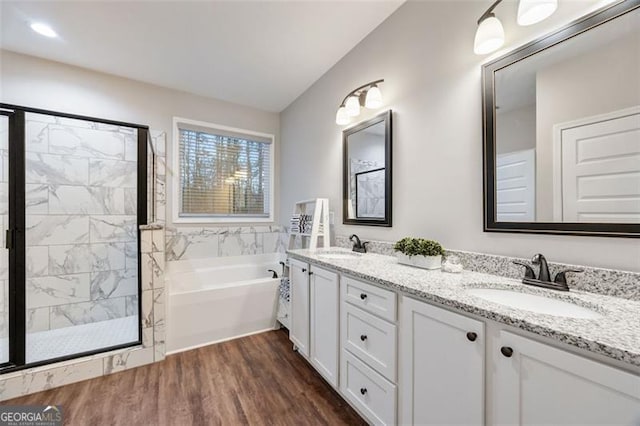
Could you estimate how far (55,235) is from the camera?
2.58 metres

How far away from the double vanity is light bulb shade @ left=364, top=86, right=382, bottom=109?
118 cm

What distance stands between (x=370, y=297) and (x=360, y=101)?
1664 millimetres

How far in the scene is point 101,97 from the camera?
8.73 feet

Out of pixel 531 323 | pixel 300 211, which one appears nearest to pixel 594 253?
pixel 531 323

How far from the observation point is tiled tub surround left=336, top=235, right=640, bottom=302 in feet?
3.09

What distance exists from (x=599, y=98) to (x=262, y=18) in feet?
6.66

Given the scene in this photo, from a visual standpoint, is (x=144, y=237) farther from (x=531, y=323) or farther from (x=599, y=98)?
(x=599, y=98)

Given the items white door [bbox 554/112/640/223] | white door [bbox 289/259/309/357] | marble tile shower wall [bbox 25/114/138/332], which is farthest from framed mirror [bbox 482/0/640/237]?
marble tile shower wall [bbox 25/114/138/332]

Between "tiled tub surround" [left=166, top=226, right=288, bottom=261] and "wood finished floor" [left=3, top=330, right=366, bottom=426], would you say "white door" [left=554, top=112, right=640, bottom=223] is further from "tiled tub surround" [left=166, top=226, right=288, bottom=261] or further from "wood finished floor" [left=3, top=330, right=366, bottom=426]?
"tiled tub surround" [left=166, top=226, right=288, bottom=261]

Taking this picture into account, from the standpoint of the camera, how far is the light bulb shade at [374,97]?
1985 millimetres

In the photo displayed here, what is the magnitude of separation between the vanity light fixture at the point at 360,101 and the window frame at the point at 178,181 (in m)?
1.63

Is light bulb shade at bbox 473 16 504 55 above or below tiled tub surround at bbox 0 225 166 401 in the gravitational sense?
above

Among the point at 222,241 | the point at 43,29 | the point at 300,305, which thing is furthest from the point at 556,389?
the point at 43,29

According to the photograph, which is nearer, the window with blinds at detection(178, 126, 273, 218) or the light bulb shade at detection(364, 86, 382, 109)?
the light bulb shade at detection(364, 86, 382, 109)
